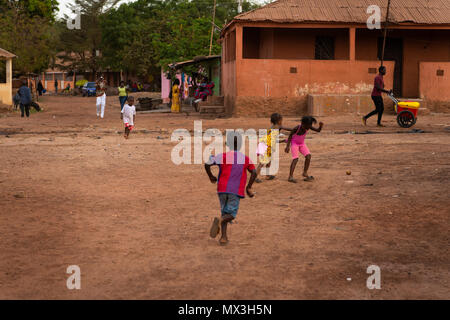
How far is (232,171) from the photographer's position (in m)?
6.23

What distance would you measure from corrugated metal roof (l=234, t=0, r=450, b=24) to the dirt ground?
1096 centimetres

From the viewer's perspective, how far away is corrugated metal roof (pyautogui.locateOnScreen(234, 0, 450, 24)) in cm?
2267

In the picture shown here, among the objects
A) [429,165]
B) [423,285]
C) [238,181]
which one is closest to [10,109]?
[429,165]

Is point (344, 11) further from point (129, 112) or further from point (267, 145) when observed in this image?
point (267, 145)

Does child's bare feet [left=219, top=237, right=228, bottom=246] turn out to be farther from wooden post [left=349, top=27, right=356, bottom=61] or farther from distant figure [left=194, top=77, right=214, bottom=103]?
distant figure [left=194, top=77, right=214, bottom=103]

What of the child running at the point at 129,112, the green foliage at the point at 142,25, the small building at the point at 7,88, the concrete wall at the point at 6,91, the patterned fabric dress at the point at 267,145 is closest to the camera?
the patterned fabric dress at the point at 267,145

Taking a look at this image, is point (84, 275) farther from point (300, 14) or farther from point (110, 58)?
point (110, 58)

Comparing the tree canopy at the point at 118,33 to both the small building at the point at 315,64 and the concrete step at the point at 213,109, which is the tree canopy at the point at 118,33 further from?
the small building at the point at 315,64

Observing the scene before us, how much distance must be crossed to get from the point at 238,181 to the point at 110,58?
6430 centimetres

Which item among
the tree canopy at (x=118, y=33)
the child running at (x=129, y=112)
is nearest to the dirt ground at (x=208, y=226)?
the child running at (x=129, y=112)

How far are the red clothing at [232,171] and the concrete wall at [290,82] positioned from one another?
656 inches

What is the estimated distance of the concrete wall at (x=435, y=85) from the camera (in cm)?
2273

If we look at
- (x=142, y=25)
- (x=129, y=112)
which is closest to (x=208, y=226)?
(x=129, y=112)

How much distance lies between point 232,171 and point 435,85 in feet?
60.7
